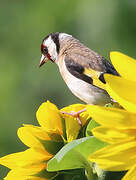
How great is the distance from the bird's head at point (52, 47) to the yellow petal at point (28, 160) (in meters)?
2.53

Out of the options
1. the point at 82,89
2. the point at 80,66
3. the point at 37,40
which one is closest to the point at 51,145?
the point at 82,89

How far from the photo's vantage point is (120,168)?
2.24 feet

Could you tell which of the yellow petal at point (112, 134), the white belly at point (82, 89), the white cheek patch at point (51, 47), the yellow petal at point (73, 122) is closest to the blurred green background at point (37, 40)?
the white cheek patch at point (51, 47)

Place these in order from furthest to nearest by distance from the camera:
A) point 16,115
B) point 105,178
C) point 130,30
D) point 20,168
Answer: point 16,115, point 130,30, point 20,168, point 105,178

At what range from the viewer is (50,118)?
3.24ft

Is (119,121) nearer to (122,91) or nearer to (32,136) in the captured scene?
(122,91)

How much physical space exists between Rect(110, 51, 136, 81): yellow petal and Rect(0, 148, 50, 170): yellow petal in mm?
322

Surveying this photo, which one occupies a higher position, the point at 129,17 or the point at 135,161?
the point at 135,161

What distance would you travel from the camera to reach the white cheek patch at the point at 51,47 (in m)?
3.58

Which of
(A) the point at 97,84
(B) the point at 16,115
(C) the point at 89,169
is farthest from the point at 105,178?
(B) the point at 16,115

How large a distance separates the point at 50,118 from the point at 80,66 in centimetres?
197

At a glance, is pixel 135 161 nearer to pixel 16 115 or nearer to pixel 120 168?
pixel 120 168

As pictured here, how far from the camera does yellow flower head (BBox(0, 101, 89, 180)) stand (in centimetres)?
96

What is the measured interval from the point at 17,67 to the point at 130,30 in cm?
165
